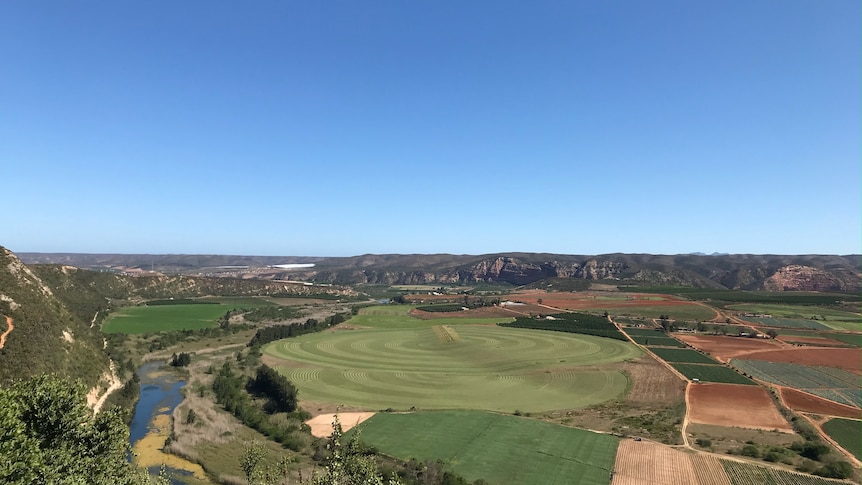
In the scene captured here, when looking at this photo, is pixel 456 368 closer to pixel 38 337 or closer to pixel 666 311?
pixel 38 337

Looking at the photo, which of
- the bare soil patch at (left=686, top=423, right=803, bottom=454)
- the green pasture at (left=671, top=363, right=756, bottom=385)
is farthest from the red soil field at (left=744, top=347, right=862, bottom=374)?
the bare soil patch at (left=686, top=423, right=803, bottom=454)

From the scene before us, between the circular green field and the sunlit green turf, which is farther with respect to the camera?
the sunlit green turf

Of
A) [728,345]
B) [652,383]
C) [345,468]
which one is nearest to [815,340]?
[728,345]

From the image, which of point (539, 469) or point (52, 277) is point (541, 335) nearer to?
point (539, 469)

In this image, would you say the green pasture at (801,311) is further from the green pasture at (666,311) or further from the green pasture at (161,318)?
the green pasture at (161,318)

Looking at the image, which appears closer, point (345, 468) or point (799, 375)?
point (345, 468)

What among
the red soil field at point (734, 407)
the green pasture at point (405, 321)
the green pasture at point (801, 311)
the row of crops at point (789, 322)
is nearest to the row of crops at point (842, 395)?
the red soil field at point (734, 407)

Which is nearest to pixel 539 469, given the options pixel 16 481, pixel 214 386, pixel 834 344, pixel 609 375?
pixel 16 481

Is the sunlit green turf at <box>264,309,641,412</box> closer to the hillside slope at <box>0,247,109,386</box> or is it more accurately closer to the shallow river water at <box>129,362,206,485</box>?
the shallow river water at <box>129,362,206,485</box>
